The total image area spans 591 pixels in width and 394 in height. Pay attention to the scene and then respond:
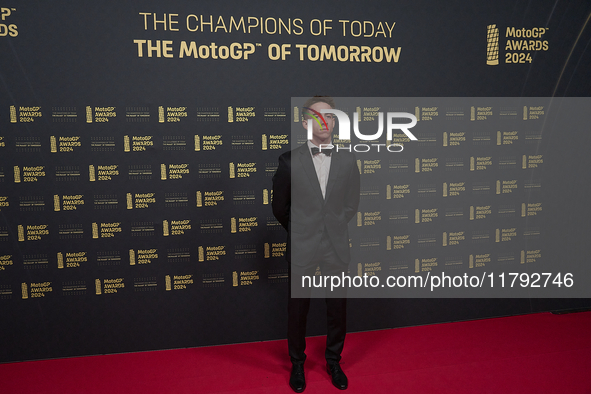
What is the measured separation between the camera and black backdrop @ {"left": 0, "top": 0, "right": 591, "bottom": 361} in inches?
96.9

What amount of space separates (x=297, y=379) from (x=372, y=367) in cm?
54

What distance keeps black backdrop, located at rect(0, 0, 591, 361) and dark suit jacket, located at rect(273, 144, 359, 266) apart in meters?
0.59

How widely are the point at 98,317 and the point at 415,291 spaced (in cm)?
249

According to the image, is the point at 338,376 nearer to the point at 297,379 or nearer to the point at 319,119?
the point at 297,379

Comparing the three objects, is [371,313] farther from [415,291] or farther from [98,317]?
[98,317]

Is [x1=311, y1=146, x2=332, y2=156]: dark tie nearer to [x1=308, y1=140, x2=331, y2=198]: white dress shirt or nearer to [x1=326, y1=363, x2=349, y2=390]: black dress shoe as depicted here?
[x1=308, y1=140, x2=331, y2=198]: white dress shirt

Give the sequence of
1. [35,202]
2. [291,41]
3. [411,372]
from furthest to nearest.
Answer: [291,41], [35,202], [411,372]

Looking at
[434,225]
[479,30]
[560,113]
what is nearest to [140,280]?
[434,225]

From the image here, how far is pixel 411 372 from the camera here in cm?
231

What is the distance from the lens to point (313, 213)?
7.02ft

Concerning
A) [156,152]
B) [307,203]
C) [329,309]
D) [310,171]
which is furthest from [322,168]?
[156,152]

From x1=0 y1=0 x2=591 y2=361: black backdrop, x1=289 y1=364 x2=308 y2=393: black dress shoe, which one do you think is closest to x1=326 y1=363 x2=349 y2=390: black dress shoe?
x1=289 y1=364 x2=308 y2=393: black dress shoe

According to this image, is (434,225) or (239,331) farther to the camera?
(434,225)

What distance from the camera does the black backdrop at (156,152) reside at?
2461 mm
